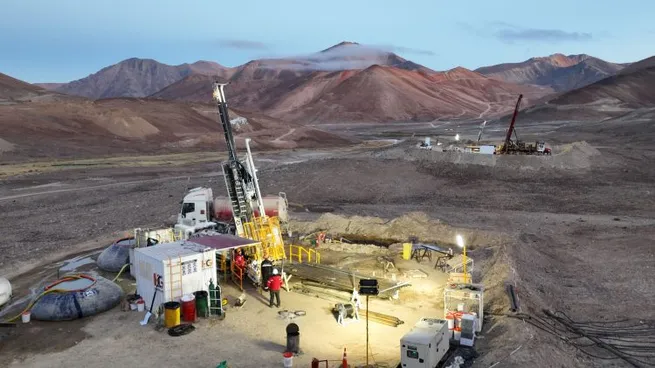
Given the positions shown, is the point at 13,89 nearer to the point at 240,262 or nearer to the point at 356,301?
the point at 240,262

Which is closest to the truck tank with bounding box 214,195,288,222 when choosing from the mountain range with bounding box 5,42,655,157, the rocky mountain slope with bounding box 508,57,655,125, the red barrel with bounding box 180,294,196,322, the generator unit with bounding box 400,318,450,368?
the red barrel with bounding box 180,294,196,322

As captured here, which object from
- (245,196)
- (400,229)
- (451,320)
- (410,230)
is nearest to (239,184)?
(245,196)

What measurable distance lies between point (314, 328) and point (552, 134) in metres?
82.3

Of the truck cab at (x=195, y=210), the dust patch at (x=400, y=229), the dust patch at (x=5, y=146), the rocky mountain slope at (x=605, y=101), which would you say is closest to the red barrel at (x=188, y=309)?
the truck cab at (x=195, y=210)

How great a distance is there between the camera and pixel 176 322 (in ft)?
51.3

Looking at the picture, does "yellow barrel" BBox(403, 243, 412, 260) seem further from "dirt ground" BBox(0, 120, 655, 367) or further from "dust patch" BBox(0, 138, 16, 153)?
"dust patch" BBox(0, 138, 16, 153)

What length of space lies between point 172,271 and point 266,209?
1152 cm

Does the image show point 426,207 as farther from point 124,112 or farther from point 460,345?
point 124,112

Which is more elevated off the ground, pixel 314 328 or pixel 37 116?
pixel 37 116

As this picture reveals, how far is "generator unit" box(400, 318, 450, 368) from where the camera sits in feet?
40.0

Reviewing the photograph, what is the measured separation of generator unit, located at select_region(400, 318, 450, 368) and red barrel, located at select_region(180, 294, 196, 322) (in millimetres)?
6670

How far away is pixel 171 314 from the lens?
15539mm

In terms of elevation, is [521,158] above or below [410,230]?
above

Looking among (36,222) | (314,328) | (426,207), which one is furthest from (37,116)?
(314,328)
